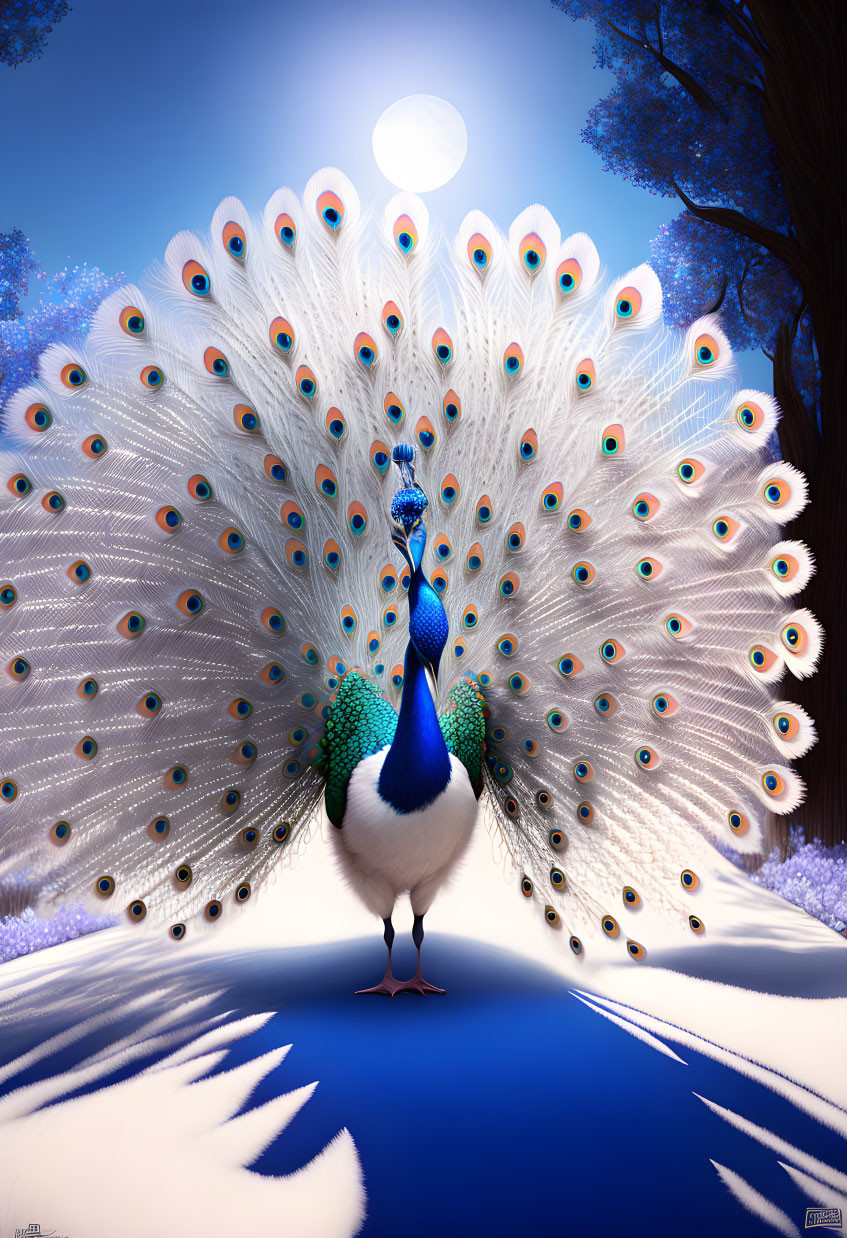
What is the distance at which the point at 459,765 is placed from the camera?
6.34 feet

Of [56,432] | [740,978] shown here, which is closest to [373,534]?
[56,432]

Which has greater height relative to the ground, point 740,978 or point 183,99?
point 183,99

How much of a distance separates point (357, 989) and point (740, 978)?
950 millimetres

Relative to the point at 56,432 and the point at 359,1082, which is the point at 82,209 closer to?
the point at 56,432

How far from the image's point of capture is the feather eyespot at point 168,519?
6.16 ft

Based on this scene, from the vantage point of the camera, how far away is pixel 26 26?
269cm

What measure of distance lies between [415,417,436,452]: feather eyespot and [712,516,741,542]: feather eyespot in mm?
702

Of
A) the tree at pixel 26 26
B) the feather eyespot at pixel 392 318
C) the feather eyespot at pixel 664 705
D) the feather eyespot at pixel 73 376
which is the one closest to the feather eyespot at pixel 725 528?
the feather eyespot at pixel 664 705

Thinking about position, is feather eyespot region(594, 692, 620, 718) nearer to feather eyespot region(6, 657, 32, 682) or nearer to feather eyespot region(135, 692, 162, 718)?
feather eyespot region(135, 692, 162, 718)

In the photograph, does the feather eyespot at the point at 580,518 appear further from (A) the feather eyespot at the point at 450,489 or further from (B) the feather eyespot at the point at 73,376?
(B) the feather eyespot at the point at 73,376

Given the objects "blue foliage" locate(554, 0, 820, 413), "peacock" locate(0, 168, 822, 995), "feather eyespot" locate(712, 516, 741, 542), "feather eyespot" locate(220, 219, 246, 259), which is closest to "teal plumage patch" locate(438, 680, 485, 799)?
"peacock" locate(0, 168, 822, 995)

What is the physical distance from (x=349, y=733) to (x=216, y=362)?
905 millimetres

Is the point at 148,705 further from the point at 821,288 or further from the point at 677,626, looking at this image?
the point at 821,288

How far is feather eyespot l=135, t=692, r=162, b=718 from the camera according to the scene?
6.16ft
